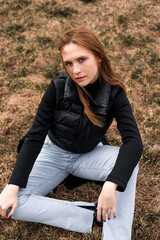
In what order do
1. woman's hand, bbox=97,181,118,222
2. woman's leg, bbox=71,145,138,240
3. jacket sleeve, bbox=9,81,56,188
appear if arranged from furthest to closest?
jacket sleeve, bbox=9,81,56,188, woman's leg, bbox=71,145,138,240, woman's hand, bbox=97,181,118,222

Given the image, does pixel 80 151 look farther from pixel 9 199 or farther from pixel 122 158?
pixel 9 199

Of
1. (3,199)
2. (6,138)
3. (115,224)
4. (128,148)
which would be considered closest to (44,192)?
(3,199)

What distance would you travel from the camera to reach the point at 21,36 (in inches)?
210

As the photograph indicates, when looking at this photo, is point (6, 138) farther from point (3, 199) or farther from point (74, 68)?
point (74, 68)

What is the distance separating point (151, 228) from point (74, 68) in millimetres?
1761

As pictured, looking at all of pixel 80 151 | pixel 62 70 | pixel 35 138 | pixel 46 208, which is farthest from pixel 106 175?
pixel 62 70

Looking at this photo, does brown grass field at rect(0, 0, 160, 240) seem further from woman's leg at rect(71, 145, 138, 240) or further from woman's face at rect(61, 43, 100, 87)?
woman's face at rect(61, 43, 100, 87)

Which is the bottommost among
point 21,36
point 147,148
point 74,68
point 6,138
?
point 6,138

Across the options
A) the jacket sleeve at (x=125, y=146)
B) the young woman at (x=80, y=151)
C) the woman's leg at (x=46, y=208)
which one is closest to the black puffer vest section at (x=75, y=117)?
the young woman at (x=80, y=151)

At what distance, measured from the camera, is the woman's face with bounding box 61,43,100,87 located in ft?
6.56

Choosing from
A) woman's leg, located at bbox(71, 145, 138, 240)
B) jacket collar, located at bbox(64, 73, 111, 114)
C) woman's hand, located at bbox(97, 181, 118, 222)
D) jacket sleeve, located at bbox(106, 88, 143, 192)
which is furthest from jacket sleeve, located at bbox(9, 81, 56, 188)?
woman's hand, located at bbox(97, 181, 118, 222)

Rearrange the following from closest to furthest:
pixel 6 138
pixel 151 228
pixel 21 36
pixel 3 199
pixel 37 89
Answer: pixel 3 199 < pixel 151 228 < pixel 6 138 < pixel 37 89 < pixel 21 36

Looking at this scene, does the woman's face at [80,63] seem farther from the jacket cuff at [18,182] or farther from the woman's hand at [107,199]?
the jacket cuff at [18,182]

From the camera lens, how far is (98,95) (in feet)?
7.25
